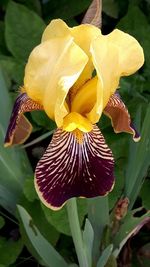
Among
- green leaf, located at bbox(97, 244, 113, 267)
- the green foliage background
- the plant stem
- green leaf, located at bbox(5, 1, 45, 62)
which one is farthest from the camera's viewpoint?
green leaf, located at bbox(5, 1, 45, 62)

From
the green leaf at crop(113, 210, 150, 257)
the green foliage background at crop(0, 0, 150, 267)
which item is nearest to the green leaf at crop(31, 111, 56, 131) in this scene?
the green foliage background at crop(0, 0, 150, 267)

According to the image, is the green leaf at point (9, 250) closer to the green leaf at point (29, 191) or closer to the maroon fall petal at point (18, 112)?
the green leaf at point (29, 191)

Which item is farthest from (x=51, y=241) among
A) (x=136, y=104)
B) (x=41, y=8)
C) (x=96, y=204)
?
(x=41, y=8)

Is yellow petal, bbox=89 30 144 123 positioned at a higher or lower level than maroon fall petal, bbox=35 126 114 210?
higher

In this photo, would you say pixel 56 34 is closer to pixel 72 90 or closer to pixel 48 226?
pixel 72 90

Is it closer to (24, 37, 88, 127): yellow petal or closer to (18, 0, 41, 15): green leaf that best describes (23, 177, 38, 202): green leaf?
(24, 37, 88, 127): yellow petal
